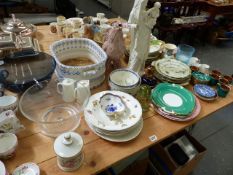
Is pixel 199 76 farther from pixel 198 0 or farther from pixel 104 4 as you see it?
pixel 104 4

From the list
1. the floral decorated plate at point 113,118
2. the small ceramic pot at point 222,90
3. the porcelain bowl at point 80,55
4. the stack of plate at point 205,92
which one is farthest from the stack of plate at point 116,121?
the small ceramic pot at point 222,90

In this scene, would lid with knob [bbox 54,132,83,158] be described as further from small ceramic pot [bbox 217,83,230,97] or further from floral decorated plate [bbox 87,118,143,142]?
small ceramic pot [bbox 217,83,230,97]

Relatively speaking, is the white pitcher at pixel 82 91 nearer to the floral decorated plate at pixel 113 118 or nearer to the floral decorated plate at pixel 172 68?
the floral decorated plate at pixel 113 118

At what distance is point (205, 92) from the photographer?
3.52 feet

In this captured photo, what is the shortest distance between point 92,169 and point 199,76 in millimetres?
807

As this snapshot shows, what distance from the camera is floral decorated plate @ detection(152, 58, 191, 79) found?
1132 mm

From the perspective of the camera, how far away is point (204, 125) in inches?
72.6

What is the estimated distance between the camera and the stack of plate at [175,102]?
3.05ft

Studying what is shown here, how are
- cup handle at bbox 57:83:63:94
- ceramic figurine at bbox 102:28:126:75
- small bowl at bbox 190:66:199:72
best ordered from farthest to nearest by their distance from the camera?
small bowl at bbox 190:66:199:72
ceramic figurine at bbox 102:28:126:75
cup handle at bbox 57:83:63:94

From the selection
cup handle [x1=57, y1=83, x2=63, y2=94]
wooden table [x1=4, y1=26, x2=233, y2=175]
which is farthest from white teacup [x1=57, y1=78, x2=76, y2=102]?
wooden table [x1=4, y1=26, x2=233, y2=175]

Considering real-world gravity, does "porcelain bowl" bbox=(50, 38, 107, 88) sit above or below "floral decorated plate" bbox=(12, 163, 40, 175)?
above

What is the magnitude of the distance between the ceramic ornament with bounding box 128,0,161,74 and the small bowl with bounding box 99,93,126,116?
247 mm

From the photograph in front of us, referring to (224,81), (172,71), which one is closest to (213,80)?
(224,81)

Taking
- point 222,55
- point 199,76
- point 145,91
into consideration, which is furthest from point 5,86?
point 222,55
